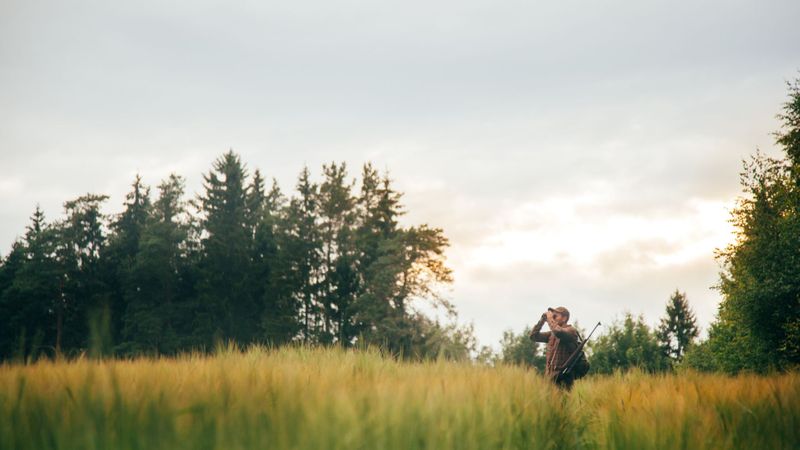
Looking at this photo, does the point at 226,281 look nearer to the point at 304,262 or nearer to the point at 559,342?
the point at 304,262

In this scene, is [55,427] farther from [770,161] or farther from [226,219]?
[226,219]

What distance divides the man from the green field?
10.8 feet

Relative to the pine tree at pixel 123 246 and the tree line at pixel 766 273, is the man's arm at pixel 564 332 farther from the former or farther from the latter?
the pine tree at pixel 123 246

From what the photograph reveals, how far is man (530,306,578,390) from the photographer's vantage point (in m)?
9.92

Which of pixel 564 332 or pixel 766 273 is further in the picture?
pixel 766 273

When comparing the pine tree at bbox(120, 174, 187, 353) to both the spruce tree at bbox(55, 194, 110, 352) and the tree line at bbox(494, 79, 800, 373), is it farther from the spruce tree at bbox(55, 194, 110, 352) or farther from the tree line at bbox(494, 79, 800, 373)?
the tree line at bbox(494, 79, 800, 373)

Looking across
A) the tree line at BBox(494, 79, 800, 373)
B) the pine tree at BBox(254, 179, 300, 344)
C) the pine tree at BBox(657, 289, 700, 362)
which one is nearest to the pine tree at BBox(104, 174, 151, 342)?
the pine tree at BBox(254, 179, 300, 344)

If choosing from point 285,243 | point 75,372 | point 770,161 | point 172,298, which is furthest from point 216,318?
point 75,372

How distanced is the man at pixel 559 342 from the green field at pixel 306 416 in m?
3.30

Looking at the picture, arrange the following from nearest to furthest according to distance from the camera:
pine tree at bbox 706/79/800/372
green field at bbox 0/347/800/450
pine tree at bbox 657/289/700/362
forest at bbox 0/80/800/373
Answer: green field at bbox 0/347/800/450, pine tree at bbox 706/79/800/372, forest at bbox 0/80/800/373, pine tree at bbox 657/289/700/362

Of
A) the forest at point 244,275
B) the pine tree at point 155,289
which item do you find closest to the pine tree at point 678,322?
the forest at point 244,275

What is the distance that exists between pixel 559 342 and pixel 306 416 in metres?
7.36

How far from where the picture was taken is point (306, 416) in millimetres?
3684

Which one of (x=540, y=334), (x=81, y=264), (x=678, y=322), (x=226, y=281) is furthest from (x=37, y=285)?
(x=678, y=322)
